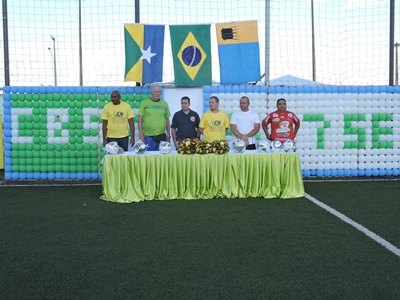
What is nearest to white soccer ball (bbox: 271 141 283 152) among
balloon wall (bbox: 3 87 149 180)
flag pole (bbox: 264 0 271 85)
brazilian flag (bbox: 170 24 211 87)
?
brazilian flag (bbox: 170 24 211 87)

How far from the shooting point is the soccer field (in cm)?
359

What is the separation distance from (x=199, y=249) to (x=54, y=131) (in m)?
6.32

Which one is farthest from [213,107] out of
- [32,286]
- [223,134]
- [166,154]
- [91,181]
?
[32,286]

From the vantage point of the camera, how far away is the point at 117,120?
28.2 feet

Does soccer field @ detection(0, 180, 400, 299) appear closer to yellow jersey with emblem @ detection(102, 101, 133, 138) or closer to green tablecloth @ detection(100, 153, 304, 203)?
green tablecloth @ detection(100, 153, 304, 203)

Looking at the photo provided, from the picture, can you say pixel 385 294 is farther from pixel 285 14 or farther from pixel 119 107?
pixel 285 14

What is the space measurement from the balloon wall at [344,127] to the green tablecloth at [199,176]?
289 cm

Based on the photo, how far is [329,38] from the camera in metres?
10.7

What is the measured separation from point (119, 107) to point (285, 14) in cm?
425

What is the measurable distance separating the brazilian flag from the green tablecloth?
117 inches

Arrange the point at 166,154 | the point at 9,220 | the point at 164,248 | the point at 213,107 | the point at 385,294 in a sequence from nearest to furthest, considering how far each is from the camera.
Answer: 1. the point at 385,294
2. the point at 164,248
3. the point at 9,220
4. the point at 166,154
5. the point at 213,107

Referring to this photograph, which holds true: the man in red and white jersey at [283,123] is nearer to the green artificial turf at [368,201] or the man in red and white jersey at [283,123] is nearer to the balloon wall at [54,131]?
the green artificial turf at [368,201]

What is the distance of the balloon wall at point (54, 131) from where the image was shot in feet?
33.1

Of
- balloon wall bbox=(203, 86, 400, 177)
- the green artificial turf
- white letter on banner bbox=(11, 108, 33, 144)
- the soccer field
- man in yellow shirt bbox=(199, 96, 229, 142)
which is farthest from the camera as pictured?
balloon wall bbox=(203, 86, 400, 177)
